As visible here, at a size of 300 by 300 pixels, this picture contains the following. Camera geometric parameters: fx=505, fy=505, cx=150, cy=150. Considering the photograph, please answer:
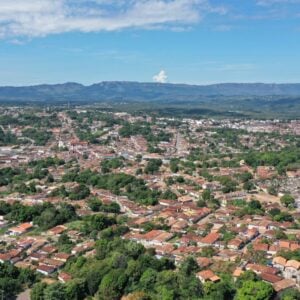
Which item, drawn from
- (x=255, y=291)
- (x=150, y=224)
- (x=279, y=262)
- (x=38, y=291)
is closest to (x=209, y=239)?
(x=150, y=224)

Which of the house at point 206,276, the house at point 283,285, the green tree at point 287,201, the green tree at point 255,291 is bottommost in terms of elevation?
the green tree at point 287,201

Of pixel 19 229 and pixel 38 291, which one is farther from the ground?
pixel 38 291

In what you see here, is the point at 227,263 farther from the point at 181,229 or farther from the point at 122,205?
the point at 122,205

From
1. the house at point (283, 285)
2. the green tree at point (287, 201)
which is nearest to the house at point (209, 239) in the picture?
the house at point (283, 285)

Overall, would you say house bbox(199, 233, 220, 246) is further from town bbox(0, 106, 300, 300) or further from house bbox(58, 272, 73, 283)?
house bbox(58, 272, 73, 283)

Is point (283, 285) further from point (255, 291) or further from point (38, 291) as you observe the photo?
point (38, 291)

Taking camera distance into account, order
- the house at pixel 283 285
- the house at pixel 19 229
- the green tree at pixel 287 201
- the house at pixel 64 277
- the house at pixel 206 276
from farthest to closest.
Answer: the green tree at pixel 287 201 < the house at pixel 19 229 < the house at pixel 64 277 < the house at pixel 206 276 < the house at pixel 283 285

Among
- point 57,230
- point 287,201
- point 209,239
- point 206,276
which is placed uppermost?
point 206,276

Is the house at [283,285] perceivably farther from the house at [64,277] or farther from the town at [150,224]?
the house at [64,277]
